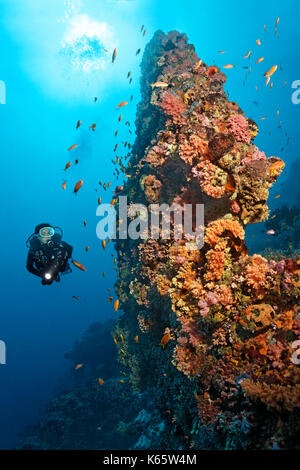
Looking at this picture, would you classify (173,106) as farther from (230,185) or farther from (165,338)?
(165,338)

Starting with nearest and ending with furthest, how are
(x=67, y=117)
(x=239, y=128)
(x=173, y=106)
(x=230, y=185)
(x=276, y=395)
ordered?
(x=276, y=395), (x=230, y=185), (x=239, y=128), (x=173, y=106), (x=67, y=117)

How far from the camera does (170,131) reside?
6590 mm

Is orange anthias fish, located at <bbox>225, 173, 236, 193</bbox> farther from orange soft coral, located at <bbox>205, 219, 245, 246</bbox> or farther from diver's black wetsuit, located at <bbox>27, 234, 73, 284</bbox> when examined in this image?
diver's black wetsuit, located at <bbox>27, 234, 73, 284</bbox>

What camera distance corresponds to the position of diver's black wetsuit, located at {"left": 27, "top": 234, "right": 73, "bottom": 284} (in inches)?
221

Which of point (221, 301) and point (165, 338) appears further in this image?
point (165, 338)

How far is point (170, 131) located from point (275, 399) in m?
6.30

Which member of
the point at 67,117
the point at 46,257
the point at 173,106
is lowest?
the point at 46,257

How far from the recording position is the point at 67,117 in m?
99.7

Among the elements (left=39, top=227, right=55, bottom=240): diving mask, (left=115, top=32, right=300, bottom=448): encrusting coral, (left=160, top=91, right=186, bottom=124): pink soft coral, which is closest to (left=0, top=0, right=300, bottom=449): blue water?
(left=160, top=91, right=186, bottom=124): pink soft coral

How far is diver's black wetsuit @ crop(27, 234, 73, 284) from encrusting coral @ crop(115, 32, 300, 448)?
232 centimetres

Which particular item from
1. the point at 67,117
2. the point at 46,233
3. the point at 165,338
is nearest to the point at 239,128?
the point at 165,338

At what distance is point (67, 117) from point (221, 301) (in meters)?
115

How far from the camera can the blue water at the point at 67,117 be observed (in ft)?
142

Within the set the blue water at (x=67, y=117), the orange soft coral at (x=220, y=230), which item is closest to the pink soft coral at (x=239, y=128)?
the orange soft coral at (x=220, y=230)
